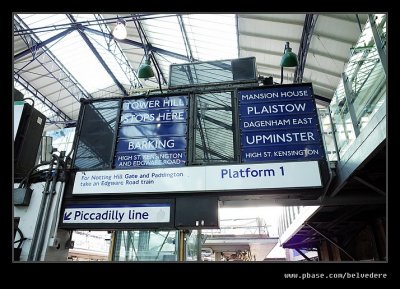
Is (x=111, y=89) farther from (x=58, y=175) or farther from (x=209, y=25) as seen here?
(x=58, y=175)

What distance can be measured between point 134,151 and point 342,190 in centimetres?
498

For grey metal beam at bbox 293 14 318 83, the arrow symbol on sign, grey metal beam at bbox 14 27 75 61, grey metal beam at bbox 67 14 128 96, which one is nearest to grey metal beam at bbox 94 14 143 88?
grey metal beam at bbox 67 14 128 96

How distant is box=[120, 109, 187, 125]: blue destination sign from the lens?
5.24 meters

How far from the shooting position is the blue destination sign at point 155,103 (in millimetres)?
5402

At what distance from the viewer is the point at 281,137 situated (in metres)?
4.76

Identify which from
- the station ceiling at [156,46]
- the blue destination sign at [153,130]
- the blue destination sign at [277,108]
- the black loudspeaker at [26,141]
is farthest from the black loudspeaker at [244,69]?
the black loudspeaker at [26,141]

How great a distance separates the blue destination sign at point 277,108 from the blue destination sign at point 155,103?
1066 millimetres

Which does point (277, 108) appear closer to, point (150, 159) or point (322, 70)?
point (150, 159)

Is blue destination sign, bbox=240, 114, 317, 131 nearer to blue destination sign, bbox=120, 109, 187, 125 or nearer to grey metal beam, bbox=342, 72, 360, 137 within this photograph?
blue destination sign, bbox=120, 109, 187, 125

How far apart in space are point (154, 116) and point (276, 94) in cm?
211

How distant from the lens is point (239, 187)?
4301mm

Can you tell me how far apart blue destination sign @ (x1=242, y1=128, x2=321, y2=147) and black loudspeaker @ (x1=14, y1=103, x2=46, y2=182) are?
369 centimetres
